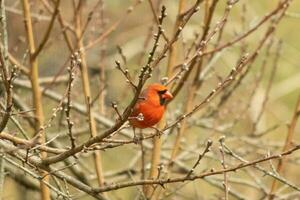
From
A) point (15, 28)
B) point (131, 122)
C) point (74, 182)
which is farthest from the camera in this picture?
point (15, 28)

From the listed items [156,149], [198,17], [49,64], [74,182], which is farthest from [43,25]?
[74,182]

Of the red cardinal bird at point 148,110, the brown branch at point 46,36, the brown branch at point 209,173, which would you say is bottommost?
the brown branch at point 209,173

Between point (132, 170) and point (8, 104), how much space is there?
2.45 m

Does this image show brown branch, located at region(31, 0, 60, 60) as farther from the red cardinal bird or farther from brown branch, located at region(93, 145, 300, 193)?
brown branch, located at region(93, 145, 300, 193)

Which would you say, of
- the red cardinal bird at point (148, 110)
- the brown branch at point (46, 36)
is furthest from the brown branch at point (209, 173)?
the brown branch at point (46, 36)

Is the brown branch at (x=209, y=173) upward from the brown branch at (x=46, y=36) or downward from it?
downward

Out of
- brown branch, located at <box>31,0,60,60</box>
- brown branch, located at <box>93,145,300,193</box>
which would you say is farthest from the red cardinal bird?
brown branch, located at <box>31,0,60,60</box>

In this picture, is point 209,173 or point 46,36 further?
point 46,36

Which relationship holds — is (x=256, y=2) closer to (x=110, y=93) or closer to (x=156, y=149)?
(x=110, y=93)

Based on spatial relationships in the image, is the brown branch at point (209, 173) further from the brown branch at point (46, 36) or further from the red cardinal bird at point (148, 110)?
the brown branch at point (46, 36)

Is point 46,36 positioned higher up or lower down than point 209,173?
higher up

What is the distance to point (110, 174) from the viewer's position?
195 inches

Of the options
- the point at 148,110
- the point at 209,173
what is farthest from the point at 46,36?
the point at 209,173

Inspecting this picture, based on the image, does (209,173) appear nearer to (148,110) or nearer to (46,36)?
(148,110)
